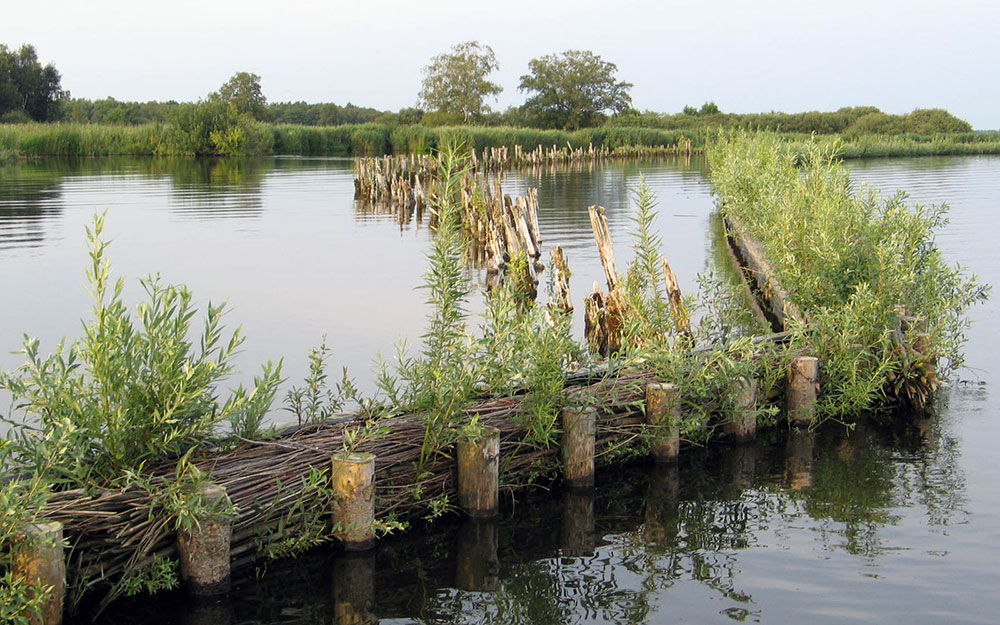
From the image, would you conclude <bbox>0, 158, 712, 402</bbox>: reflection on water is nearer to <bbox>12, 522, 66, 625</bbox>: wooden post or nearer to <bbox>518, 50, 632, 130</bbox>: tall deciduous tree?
<bbox>12, 522, 66, 625</bbox>: wooden post

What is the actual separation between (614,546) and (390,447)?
64.3 inches

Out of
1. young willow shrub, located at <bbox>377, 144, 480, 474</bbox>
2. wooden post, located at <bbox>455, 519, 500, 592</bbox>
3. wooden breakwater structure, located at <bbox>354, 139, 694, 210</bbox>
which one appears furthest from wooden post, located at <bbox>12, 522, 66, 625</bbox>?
wooden breakwater structure, located at <bbox>354, 139, 694, 210</bbox>

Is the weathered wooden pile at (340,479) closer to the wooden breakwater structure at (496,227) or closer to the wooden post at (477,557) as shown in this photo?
the wooden post at (477,557)

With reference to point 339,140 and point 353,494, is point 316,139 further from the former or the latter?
point 353,494

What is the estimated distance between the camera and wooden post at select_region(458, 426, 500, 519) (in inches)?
254

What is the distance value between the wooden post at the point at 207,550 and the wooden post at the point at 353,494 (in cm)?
69

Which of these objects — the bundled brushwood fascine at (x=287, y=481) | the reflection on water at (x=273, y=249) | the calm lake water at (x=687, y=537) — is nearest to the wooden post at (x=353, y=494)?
the bundled brushwood fascine at (x=287, y=481)

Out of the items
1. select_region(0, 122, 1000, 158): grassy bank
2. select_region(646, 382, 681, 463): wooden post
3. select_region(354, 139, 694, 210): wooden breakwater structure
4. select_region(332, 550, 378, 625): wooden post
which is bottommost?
select_region(332, 550, 378, 625): wooden post

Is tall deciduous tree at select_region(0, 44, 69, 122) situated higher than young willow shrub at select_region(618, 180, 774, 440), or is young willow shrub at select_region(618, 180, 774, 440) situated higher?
tall deciduous tree at select_region(0, 44, 69, 122)

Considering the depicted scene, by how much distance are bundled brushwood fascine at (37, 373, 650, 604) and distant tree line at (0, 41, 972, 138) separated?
202 ft

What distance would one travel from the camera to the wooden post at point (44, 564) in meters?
4.65

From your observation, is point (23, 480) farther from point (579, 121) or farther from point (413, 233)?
point (579, 121)

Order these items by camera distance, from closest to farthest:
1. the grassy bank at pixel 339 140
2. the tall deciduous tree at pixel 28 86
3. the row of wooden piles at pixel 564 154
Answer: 1. the row of wooden piles at pixel 564 154
2. the grassy bank at pixel 339 140
3. the tall deciduous tree at pixel 28 86

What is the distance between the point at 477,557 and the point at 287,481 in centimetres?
133
